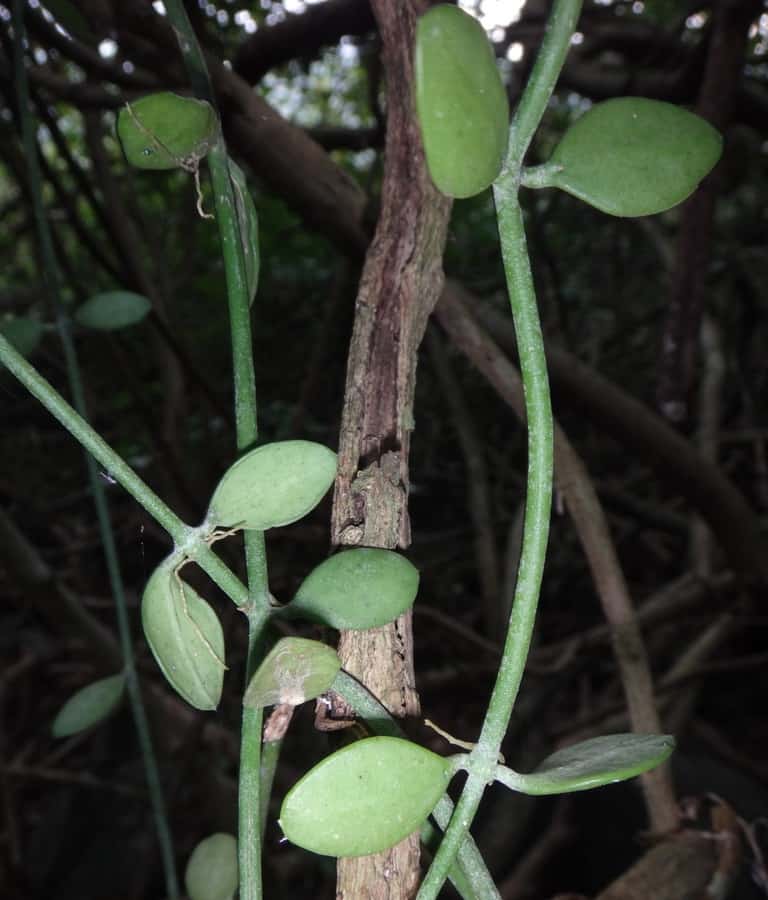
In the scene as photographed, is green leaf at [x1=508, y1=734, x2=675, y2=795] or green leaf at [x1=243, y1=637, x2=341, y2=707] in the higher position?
green leaf at [x1=243, y1=637, x2=341, y2=707]

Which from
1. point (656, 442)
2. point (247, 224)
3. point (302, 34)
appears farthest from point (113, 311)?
point (656, 442)

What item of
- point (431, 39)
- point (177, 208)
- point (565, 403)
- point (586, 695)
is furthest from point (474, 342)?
point (177, 208)

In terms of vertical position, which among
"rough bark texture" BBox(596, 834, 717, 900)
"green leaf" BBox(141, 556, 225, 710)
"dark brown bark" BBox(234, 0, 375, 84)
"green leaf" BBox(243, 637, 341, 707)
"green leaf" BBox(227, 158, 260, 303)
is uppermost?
"dark brown bark" BBox(234, 0, 375, 84)

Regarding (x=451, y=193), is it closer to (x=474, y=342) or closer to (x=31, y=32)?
(x=474, y=342)

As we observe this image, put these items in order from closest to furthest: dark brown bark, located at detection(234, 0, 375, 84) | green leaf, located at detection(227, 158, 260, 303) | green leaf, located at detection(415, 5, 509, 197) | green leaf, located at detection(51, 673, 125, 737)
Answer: green leaf, located at detection(415, 5, 509, 197) → green leaf, located at detection(227, 158, 260, 303) → green leaf, located at detection(51, 673, 125, 737) → dark brown bark, located at detection(234, 0, 375, 84)

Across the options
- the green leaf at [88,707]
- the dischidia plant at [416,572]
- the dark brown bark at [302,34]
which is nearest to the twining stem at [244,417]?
the dischidia plant at [416,572]

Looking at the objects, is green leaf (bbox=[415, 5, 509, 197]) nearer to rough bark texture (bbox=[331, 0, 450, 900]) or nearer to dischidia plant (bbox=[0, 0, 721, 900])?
dischidia plant (bbox=[0, 0, 721, 900])

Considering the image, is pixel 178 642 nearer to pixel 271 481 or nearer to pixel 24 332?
pixel 271 481

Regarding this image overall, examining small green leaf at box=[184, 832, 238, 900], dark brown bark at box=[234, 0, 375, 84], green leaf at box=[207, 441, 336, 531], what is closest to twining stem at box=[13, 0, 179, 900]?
small green leaf at box=[184, 832, 238, 900]
